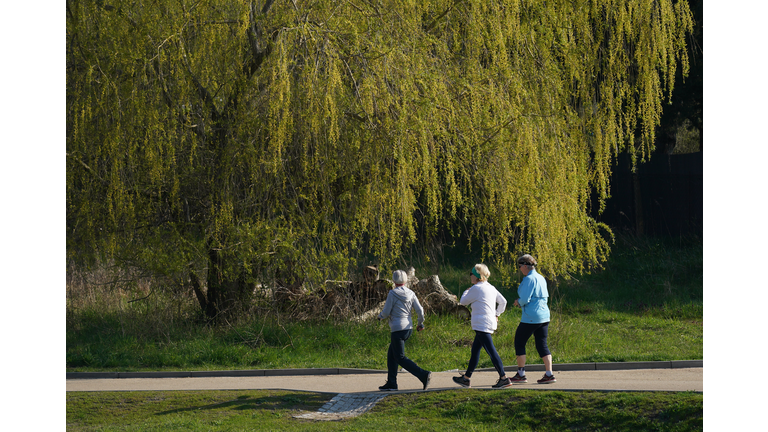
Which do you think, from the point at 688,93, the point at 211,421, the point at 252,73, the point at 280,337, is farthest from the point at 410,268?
the point at 688,93

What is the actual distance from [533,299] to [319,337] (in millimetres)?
4832

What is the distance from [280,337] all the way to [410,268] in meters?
3.52

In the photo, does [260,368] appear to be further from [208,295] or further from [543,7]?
[543,7]

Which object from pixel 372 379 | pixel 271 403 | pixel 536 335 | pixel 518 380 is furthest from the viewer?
pixel 372 379

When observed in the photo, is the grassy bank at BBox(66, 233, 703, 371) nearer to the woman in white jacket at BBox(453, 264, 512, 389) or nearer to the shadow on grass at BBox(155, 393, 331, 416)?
the woman in white jacket at BBox(453, 264, 512, 389)

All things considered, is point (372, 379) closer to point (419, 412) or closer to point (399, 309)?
point (399, 309)

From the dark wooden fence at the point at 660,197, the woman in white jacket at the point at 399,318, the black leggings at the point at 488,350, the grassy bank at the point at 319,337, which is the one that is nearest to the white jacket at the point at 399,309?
the woman in white jacket at the point at 399,318

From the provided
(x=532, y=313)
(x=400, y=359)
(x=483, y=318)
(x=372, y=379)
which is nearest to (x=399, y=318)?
(x=400, y=359)

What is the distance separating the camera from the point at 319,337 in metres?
12.5

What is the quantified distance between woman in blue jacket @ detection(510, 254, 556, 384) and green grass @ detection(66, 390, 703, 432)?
0.74 meters

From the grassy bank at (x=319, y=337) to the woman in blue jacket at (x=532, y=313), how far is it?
6.66 ft

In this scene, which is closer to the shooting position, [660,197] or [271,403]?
[271,403]

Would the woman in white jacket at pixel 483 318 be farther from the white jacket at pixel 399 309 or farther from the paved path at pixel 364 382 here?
the white jacket at pixel 399 309

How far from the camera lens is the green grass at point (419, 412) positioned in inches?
288
